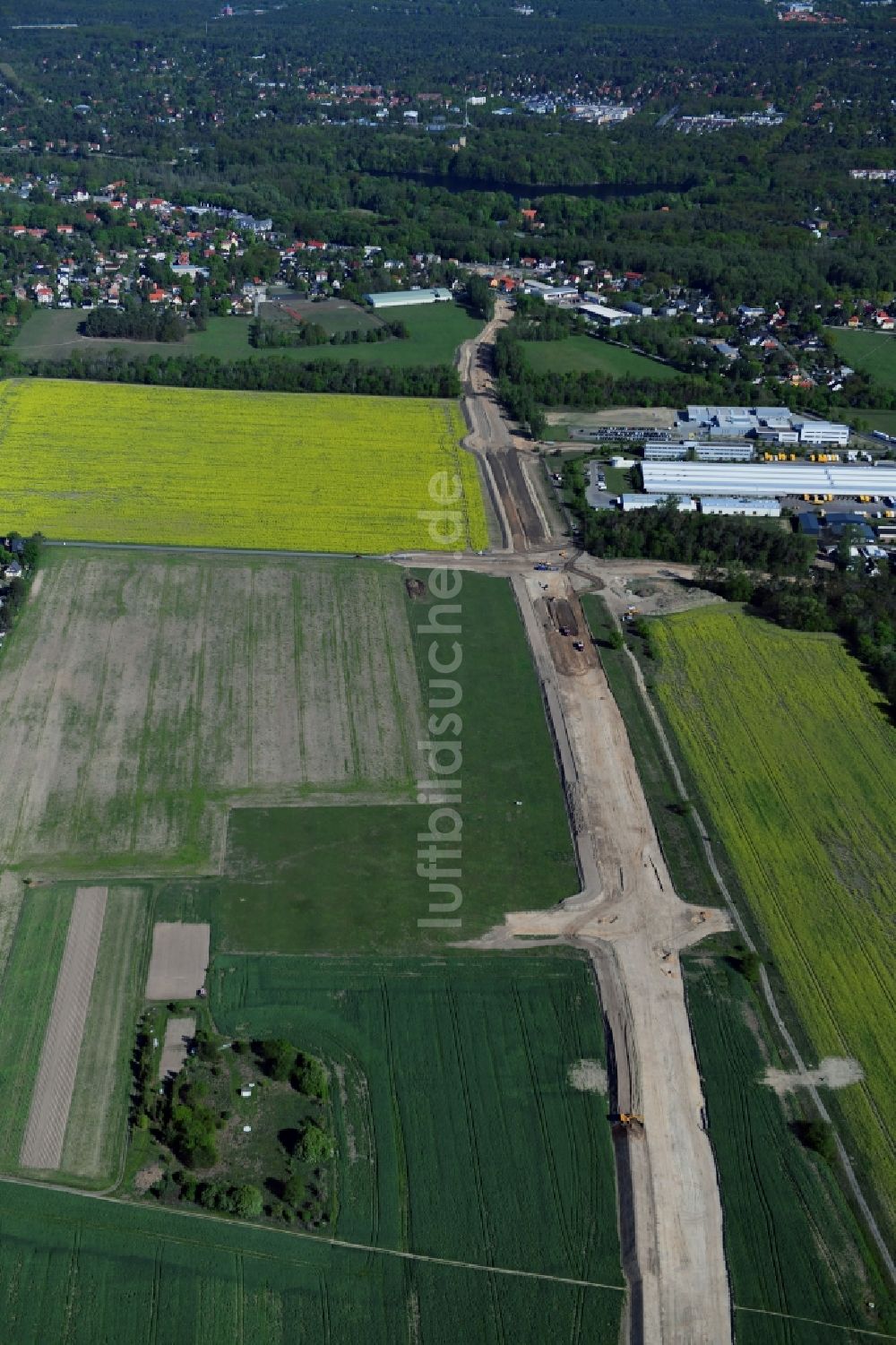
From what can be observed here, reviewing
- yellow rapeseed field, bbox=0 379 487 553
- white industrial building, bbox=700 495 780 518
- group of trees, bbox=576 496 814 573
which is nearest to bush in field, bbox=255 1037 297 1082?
yellow rapeseed field, bbox=0 379 487 553

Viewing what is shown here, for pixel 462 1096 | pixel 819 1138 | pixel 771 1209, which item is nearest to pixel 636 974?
pixel 462 1096

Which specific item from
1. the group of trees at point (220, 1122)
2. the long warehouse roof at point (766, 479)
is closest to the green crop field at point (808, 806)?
the long warehouse roof at point (766, 479)

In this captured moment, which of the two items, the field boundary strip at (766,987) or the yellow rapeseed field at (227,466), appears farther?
the yellow rapeseed field at (227,466)

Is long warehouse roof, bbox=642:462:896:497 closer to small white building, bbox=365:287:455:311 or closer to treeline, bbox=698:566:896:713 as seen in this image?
treeline, bbox=698:566:896:713

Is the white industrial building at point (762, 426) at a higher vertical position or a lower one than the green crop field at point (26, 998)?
higher

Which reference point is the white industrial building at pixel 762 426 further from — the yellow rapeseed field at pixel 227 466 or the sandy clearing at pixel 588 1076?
the sandy clearing at pixel 588 1076

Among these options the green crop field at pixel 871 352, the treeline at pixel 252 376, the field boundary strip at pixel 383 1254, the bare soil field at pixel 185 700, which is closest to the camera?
the field boundary strip at pixel 383 1254

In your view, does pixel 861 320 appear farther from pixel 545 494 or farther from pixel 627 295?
pixel 545 494
